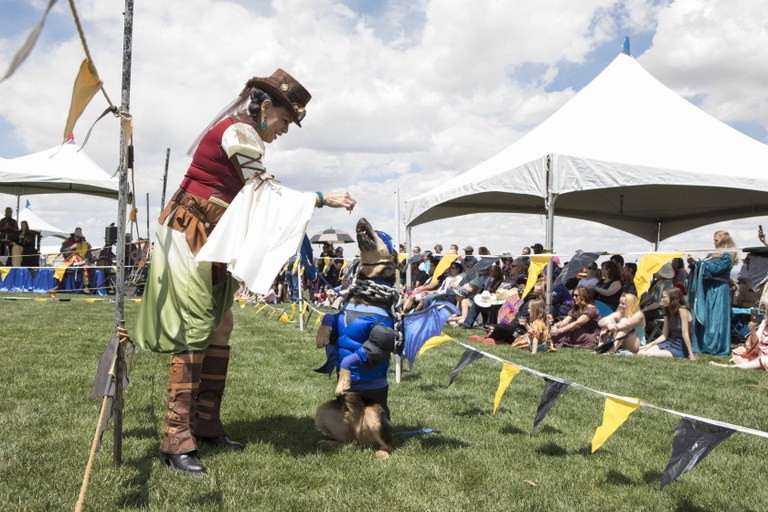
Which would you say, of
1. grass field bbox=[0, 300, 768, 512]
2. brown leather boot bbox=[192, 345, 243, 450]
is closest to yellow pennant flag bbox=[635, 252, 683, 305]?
grass field bbox=[0, 300, 768, 512]

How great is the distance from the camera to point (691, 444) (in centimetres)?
270

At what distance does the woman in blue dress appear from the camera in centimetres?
900

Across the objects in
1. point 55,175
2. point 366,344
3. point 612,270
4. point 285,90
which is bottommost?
point 366,344

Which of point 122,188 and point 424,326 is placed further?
point 424,326

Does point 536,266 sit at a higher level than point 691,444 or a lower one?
higher

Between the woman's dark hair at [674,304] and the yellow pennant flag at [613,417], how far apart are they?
6.22 meters

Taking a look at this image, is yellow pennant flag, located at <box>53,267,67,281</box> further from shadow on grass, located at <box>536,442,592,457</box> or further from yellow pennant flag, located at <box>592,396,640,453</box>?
yellow pennant flag, located at <box>592,396,640,453</box>

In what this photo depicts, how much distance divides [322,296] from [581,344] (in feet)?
28.4

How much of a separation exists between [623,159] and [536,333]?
3168 millimetres

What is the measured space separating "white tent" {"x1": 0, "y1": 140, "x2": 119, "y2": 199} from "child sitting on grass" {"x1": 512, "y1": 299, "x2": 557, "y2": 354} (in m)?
12.5

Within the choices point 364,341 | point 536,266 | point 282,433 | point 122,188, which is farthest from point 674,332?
point 122,188

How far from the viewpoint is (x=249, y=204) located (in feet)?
10.1

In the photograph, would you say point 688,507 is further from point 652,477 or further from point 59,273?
point 59,273

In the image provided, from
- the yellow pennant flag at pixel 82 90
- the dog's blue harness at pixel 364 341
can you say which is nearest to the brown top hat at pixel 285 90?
→ the yellow pennant flag at pixel 82 90
